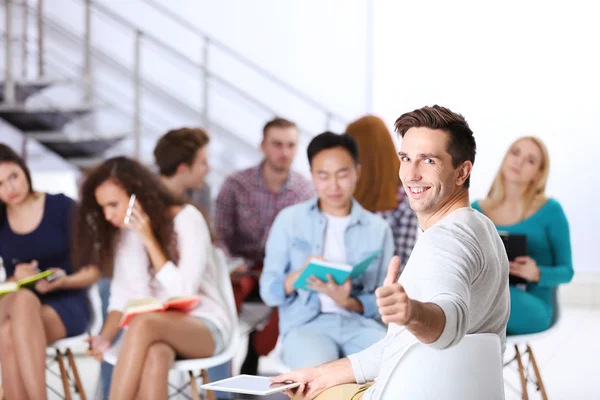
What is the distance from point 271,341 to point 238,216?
89cm

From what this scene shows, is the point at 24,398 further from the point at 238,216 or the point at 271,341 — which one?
the point at 238,216

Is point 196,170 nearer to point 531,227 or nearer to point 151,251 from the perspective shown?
point 151,251

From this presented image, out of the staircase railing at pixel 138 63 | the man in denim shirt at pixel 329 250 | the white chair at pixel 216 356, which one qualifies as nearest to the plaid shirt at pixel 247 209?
the white chair at pixel 216 356

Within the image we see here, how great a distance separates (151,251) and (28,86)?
3.22 m

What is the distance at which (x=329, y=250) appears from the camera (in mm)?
2936

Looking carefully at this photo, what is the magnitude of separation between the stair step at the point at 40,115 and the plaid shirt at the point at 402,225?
10.7 ft

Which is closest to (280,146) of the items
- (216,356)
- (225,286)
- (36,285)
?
(225,286)

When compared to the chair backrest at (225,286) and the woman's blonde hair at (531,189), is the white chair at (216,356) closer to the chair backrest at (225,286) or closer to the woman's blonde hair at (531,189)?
the chair backrest at (225,286)

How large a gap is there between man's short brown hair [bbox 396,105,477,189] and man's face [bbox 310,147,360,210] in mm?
1263

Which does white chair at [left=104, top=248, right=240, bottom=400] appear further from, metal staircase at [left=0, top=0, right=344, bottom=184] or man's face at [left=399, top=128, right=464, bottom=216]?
metal staircase at [left=0, top=0, right=344, bottom=184]

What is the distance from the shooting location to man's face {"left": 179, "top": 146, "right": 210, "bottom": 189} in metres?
3.68

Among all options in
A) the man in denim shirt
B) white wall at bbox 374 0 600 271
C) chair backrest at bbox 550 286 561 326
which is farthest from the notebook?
white wall at bbox 374 0 600 271

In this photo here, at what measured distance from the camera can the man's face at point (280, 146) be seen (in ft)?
13.7

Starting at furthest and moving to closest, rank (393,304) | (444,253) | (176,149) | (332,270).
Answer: (176,149) < (332,270) < (444,253) < (393,304)
